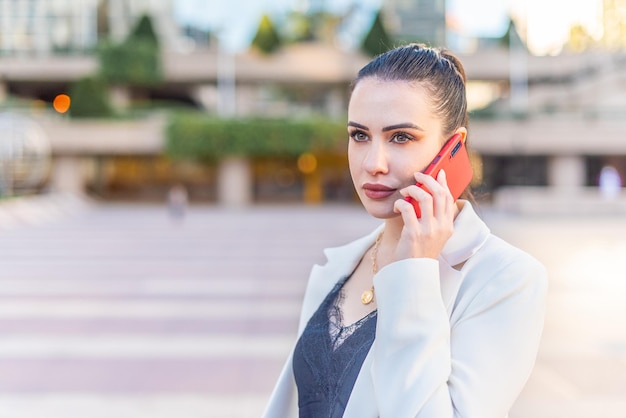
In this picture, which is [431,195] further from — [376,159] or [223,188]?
[223,188]

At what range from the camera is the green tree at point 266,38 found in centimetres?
4044

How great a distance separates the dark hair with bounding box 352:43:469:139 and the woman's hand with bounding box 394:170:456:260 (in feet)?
0.65

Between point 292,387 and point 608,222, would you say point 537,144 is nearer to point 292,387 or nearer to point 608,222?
point 608,222

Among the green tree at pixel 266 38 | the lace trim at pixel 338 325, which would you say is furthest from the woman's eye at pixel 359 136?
the green tree at pixel 266 38

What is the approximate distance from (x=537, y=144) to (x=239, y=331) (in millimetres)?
31521

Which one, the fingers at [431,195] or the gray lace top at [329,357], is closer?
the fingers at [431,195]

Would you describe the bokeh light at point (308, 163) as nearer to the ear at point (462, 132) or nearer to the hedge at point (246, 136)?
the hedge at point (246, 136)

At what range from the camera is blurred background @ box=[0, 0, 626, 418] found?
21.3ft

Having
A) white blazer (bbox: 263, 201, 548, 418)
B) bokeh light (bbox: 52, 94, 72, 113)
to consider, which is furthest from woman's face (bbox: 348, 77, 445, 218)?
bokeh light (bbox: 52, 94, 72, 113)

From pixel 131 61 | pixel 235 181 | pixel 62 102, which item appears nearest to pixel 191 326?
pixel 235 181

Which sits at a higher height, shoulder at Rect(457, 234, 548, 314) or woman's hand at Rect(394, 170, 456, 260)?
woman's hand at Rect(394, 170, 456, 260)

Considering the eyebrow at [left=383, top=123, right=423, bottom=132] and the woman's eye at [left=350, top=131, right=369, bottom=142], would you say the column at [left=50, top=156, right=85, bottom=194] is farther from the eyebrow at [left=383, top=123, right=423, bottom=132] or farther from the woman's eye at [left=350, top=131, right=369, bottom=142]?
the eyebrow at [left=383, top=123, right=423, bottom=132]

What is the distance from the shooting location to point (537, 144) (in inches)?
1430

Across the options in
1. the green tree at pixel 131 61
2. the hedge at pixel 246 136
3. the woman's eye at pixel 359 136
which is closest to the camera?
the woman's eye at pixel 359 136
